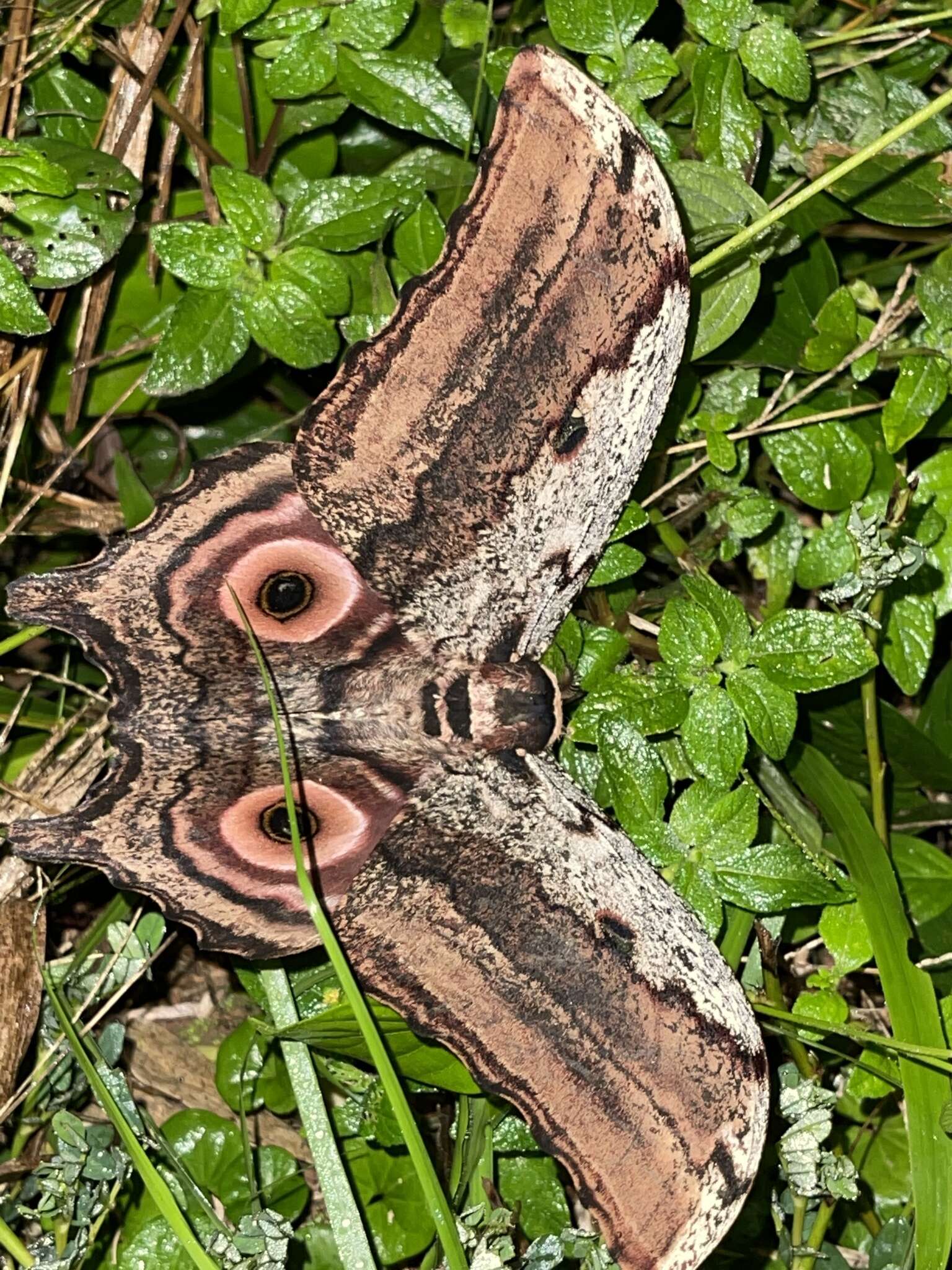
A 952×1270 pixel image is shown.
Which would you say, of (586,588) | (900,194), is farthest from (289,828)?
(900,194)

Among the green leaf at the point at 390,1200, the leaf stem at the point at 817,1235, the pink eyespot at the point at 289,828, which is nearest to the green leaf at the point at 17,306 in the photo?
the pink eyespot at the point at 289,828

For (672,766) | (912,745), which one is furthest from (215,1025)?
(912,745)

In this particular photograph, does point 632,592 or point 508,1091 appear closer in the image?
point 508,1091

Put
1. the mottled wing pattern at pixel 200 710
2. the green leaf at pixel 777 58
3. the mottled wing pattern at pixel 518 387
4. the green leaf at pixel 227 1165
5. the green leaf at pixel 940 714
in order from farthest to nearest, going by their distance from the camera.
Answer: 1. the green leaf at pixel 940 714
2. the green leaf at pixel 227 1165
3. the green leaf at pixel 777 58
4. the mottled wing pattern at pixel 200 710
5. the mottled wing pattern at pixel 518 387

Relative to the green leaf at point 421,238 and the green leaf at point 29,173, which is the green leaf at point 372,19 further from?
the green leaf at point 29,173

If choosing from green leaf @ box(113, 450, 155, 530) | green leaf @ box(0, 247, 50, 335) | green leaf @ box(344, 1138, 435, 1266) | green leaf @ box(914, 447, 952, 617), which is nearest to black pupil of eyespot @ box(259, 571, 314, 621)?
green leaf @ box(113, 450, 155, 530)

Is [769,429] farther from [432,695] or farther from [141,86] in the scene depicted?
[141,86]
